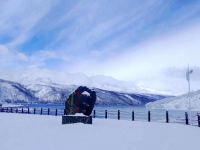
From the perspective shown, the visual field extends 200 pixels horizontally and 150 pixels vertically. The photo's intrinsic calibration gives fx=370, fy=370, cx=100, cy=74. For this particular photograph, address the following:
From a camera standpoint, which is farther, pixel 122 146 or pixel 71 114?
pixel 71 114

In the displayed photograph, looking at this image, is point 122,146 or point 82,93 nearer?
point 122,146

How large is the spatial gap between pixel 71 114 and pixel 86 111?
1218 millimetres

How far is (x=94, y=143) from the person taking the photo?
641 inches

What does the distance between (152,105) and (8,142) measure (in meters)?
117

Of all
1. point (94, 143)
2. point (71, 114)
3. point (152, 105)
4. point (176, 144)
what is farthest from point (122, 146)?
point (152, 105)

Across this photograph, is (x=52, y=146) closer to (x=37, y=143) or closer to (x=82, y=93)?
(x=37, y=143)

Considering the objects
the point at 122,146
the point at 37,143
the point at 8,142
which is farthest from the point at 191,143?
the point at 8,142

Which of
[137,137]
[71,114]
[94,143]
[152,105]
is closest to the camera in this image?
[94,143]

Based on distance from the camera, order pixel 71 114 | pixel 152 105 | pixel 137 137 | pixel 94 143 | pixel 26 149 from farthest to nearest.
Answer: pixel 152 105
pixel 71 114
pixel 137 137
pixel 94 143
pixel 26 149

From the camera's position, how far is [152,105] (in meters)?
132

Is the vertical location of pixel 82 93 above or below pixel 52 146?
above

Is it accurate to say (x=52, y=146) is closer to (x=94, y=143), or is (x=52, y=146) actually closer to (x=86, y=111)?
(x=94, y=143)

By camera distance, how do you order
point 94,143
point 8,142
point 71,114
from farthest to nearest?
point 71,114, point 8,142, point 94,143

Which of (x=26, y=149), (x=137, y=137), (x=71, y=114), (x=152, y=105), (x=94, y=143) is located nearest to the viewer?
(x=26, y=149)
